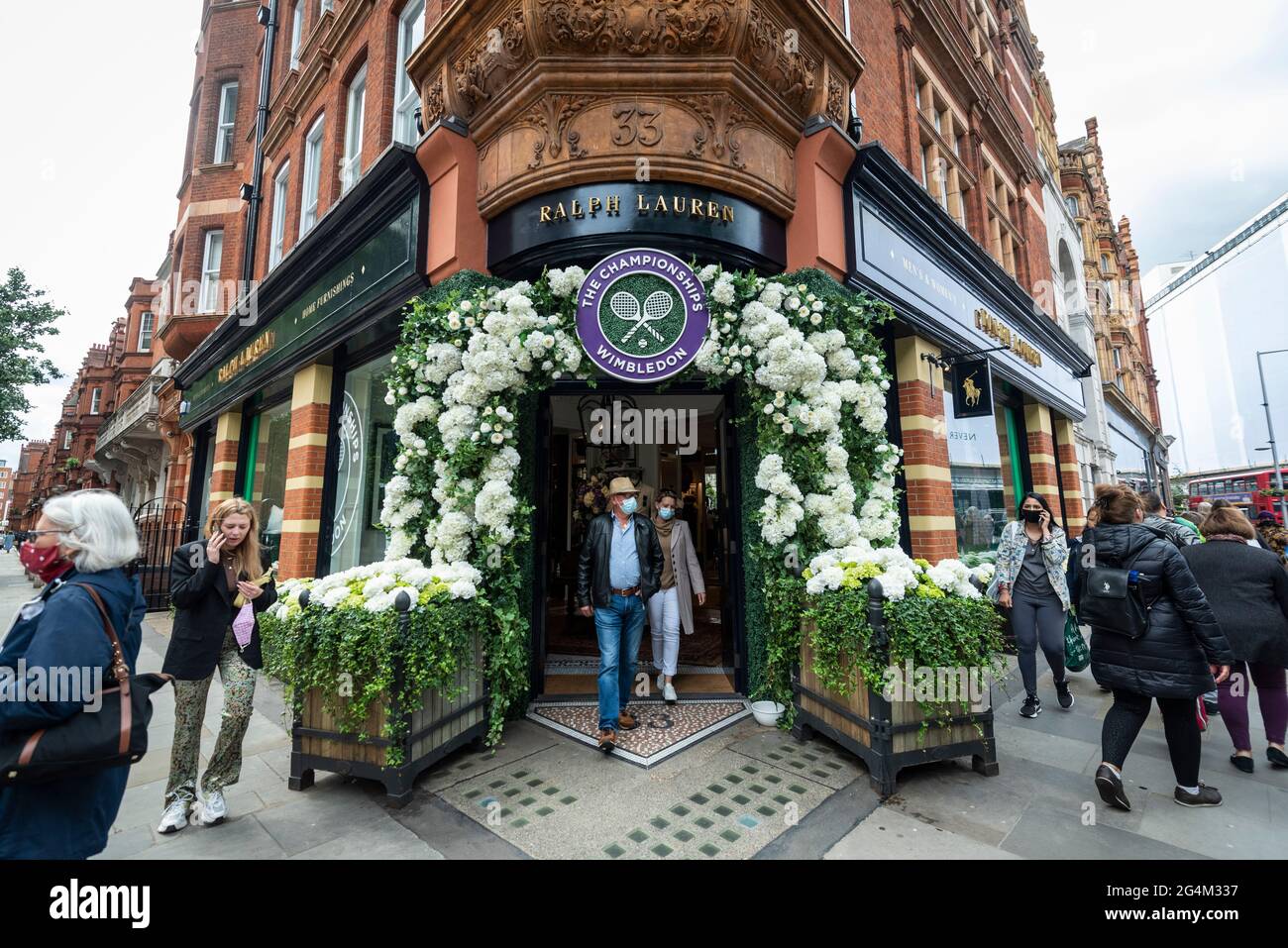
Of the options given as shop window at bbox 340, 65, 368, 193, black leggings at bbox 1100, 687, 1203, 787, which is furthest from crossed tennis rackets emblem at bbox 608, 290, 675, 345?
shop window at bbox 340, 65, 368, 193

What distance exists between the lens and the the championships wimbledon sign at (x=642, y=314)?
4.68 meters

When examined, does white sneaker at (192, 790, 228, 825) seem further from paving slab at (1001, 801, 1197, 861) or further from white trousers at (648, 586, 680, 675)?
paving slab at (1001, 801, 1197, 861)

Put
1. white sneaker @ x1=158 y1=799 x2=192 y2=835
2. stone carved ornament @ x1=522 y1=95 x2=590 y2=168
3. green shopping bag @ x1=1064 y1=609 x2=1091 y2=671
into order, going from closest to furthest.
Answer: white sneaker @ x1=158 y1=799 x2=192 y2=835 < stone carved ornament @ x1=522 y1=95 x2=590 y2=168 < green shopping bag @ x1=1064 y1=609 x2=1091 y2=671

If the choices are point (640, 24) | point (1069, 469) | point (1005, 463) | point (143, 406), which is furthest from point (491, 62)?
point (143, 406)

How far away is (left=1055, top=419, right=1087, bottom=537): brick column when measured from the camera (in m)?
12.2

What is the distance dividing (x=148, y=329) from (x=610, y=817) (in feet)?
104

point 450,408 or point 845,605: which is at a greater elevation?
point 450,408

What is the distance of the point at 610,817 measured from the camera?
326cm

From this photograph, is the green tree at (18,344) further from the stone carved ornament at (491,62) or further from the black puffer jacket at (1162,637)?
the black puffer jacket at (1162,637)

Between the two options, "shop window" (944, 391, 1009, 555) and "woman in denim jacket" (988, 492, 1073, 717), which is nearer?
"woman in denim jacket" (988, 492, 1073, 717)

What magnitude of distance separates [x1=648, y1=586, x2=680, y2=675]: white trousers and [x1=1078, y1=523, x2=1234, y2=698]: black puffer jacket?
10.9 ft

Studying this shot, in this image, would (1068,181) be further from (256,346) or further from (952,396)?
(256,346)

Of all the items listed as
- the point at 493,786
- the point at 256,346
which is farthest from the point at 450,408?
the point at 256,346

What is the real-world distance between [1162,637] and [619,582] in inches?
144
